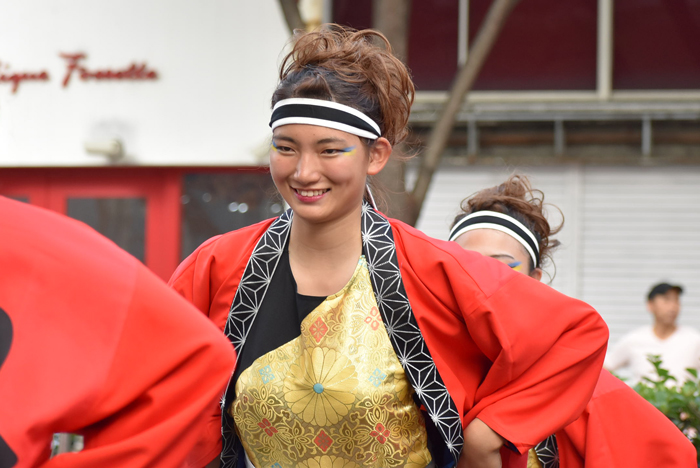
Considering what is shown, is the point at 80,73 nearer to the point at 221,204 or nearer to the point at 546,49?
the point at 221,204

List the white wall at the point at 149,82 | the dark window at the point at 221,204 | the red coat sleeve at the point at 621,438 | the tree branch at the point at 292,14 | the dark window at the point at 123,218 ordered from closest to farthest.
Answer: the red coat sleeve at the point at 621,438 → the tree branch at the point at 292,14 → the white wall at the point at 149,82 → the dark window at the point at 221,204 → the dark window at the point at 123,218

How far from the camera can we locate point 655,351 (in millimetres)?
5613

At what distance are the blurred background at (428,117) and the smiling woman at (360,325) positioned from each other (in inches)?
186

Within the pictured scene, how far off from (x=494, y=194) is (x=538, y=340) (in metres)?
0.98

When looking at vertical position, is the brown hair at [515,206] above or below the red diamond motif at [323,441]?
above

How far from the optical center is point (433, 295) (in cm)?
198

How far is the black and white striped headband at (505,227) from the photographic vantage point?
2664 millimetres

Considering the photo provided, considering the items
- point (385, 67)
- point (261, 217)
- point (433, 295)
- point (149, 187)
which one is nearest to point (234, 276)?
point (433, 295)

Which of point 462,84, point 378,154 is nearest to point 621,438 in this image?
point 378,154

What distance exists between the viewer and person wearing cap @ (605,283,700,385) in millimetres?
5520

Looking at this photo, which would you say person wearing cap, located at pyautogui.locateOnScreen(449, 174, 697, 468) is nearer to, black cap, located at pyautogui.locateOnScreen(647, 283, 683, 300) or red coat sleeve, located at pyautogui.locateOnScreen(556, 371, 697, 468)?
red coat sleeve, located at pyautogui.locateOnScreen(556, 371, 697, 468)

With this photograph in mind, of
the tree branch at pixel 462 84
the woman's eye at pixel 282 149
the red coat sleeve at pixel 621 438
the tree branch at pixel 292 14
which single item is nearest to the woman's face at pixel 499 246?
the red coat sleeve at pixel 621 438

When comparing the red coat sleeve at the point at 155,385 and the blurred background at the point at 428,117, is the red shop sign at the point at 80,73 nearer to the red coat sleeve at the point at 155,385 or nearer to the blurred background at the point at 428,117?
the blurred background at the point at 428,117

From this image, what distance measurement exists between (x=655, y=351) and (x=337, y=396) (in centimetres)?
433
